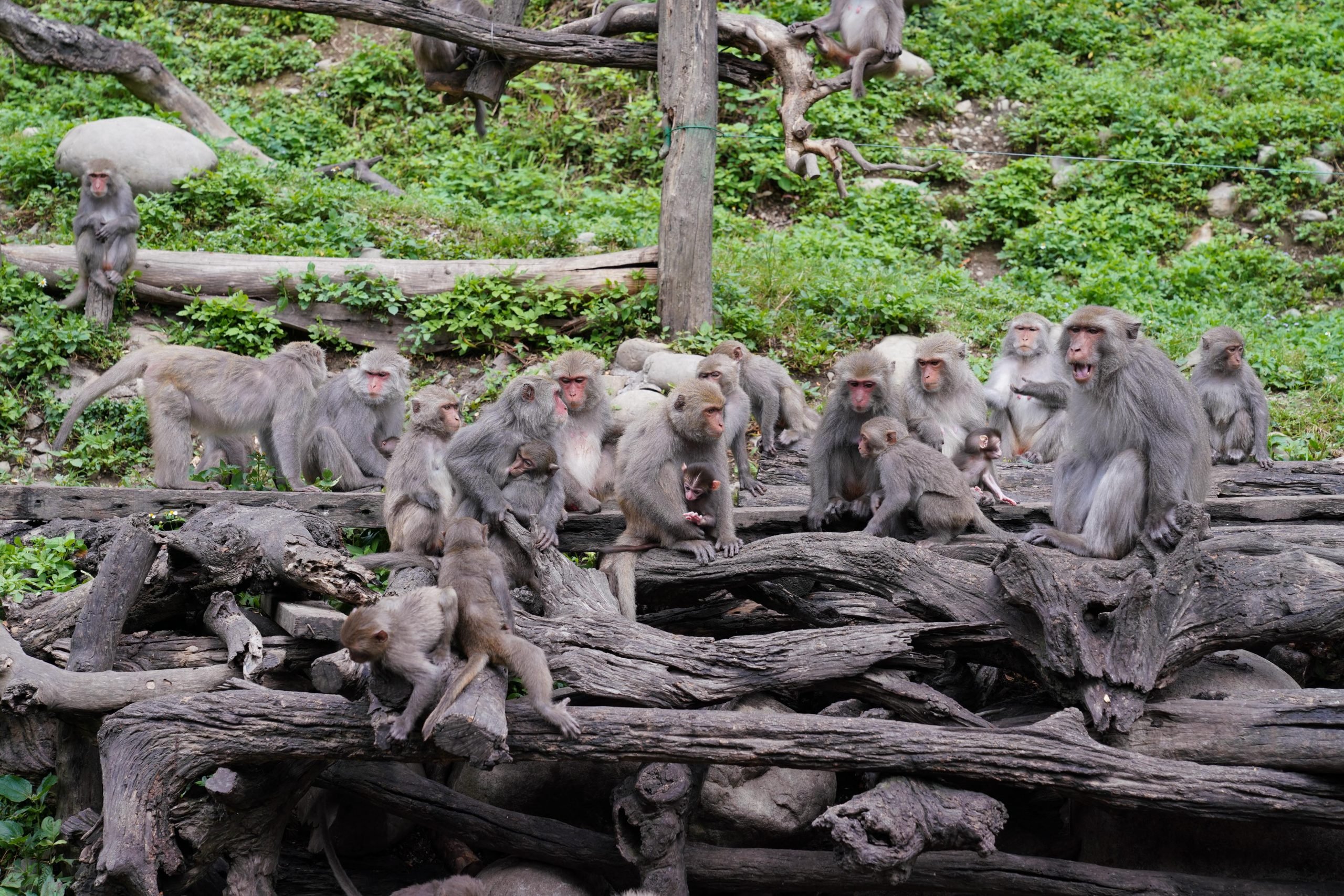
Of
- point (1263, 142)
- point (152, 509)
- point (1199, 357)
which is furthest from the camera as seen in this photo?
point (1263, 142)

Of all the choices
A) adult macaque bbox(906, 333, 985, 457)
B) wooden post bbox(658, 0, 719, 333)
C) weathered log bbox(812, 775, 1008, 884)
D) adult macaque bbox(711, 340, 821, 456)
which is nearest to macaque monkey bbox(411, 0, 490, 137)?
wooden post bbox(658, 0, 719, 333)

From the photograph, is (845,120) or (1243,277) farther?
(845,120)

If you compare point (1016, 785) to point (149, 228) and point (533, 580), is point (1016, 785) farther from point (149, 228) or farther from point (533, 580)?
point (149, 228)

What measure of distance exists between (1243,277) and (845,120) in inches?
209

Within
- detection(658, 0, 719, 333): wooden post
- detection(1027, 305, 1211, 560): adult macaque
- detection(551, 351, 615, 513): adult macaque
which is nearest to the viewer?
detection(1027, 305, 1211, 560): adult macaque

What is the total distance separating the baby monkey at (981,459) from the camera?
24.7ft

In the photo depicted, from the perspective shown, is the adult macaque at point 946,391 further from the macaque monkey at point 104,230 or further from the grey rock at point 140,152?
the grey rock at point 140,152

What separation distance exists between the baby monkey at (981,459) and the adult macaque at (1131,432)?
135 cm

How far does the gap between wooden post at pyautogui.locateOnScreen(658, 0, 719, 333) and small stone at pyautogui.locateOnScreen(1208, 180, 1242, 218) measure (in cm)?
709

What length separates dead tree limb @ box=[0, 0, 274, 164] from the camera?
1323 cm

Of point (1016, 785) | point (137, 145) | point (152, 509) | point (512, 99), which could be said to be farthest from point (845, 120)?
point (1016, 785)

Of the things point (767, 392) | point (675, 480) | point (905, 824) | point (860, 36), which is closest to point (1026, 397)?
point (767, 392)

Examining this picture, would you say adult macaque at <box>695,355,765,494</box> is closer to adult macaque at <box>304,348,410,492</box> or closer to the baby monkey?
the baby monkey

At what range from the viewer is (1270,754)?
4.95m
